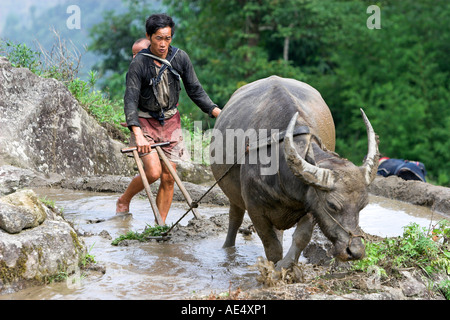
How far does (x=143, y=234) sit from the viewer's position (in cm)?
595

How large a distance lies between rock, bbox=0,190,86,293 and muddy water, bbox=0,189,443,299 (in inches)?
4.2

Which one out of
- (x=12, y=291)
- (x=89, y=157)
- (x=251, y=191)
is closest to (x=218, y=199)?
(x=89, y=157)

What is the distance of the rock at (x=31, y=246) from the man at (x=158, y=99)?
1.53m

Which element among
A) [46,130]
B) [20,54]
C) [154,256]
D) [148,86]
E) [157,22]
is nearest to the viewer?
[154,256]

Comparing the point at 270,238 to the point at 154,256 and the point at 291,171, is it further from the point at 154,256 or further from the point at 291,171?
the point at 154,256

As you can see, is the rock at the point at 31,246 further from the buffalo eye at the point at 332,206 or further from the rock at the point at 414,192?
the rock at the point at 414,192

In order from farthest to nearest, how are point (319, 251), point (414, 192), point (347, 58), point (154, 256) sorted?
point (347, 58) < point (414, 192) < point (319, 251) < point (154, 256)

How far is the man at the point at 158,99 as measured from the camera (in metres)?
5.91

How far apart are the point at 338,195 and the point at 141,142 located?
2.52 meters

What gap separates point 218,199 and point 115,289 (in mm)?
4039
